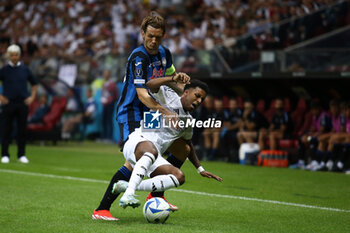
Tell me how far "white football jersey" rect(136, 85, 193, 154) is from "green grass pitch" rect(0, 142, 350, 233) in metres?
0.86

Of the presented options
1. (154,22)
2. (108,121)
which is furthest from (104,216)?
(108,121)

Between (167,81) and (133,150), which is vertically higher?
(167,81)

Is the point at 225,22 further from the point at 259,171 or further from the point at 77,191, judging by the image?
Result: the point at 77,191

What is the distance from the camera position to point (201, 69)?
18.0m

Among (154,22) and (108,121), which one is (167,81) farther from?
(108,121)

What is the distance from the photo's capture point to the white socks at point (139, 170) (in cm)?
628

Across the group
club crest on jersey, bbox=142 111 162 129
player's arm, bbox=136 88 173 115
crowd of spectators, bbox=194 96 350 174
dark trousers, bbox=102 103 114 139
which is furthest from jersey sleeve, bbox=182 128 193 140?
dark trousers, bbox=102 103 114 139

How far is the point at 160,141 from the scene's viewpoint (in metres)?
6.74

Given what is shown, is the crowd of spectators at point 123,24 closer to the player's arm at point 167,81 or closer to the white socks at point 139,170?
the player's arm at point 167,81

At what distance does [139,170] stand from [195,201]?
278cm

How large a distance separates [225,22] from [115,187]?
623 inches

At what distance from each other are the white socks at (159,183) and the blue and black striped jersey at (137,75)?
27.0 inches

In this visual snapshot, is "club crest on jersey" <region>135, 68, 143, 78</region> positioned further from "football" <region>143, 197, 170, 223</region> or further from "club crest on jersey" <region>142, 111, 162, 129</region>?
"football" <region>143, 197, 170, 223</region>

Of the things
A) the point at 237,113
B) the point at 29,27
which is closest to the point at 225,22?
the point at 237,113
